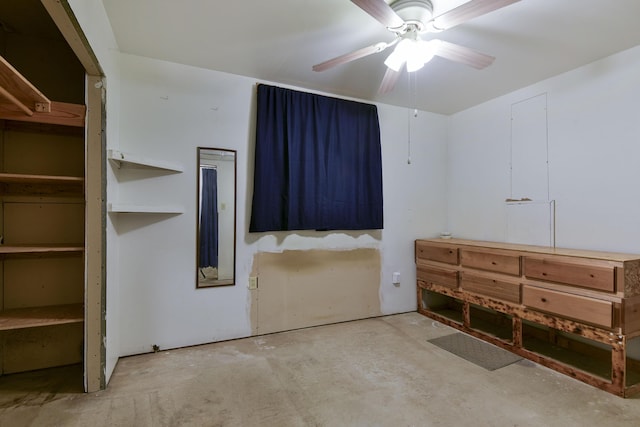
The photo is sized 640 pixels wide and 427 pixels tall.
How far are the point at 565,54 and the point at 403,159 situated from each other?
5.67ft

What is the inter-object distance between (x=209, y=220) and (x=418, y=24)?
2258 millimetres

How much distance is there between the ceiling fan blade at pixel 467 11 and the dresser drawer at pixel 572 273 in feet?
6.00

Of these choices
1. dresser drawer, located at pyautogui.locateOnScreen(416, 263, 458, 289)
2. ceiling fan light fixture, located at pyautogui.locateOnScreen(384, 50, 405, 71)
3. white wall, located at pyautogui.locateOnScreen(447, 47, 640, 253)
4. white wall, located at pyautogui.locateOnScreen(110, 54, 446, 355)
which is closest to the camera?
ceiling fan light fixture, located at pyautogui.locateOnScreen(384, 50, 405, 71)

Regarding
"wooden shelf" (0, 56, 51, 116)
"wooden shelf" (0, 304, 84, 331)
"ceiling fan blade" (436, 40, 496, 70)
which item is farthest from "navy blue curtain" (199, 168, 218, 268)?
"ceiling fan blade" (436, 40, 496, 70)

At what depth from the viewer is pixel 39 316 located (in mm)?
2094

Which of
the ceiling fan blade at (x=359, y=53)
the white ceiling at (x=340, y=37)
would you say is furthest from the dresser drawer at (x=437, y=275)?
the ceiling fan blade at (x=359, y=53)

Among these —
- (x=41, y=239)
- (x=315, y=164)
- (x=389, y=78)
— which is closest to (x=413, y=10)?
(x=389, y=78)

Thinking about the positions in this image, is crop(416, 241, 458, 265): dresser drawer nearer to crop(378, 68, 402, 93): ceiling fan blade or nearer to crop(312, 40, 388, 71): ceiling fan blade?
crop(378, 68, 402, 93): ceiling fan blade

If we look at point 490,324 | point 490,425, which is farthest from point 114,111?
point 490,324

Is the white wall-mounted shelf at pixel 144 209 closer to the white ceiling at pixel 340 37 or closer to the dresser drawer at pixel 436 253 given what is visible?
the white ceiling at pixel 340 37

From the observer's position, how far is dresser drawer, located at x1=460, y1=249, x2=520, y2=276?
271 centimetres

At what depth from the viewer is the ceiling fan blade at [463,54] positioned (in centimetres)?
200

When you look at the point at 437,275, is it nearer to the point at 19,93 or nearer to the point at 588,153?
the point at 588,153

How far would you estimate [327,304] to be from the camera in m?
3.36
